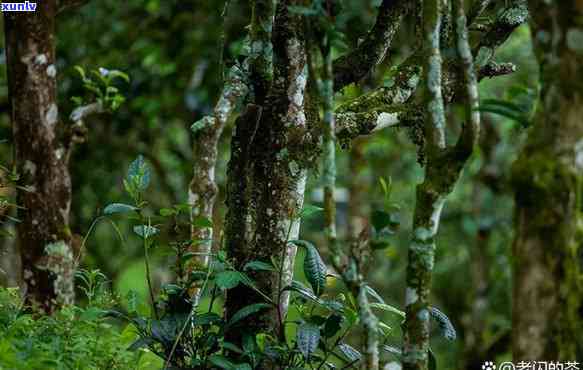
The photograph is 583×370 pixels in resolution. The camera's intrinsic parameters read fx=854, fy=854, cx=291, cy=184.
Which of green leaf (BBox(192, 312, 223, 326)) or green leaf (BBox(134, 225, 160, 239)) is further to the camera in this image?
green leaf (BBox(134, 225, 160, 239))

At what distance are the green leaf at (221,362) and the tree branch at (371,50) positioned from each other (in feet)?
3.70

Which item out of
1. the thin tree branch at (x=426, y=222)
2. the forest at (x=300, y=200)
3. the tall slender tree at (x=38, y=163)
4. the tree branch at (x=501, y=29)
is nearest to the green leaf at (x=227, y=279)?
the forest at (x=300, y=200)

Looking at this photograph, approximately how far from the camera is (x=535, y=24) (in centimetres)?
207

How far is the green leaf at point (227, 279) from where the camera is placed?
2707mm

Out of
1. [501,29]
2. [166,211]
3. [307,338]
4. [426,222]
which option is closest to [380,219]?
[426,222]

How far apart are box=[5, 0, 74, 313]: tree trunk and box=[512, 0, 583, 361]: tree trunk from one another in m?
2.22

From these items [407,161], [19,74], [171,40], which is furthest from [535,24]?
[407,161]

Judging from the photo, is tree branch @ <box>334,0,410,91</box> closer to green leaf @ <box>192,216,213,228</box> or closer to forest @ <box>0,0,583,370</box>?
forest @ <box>0,0,583,370</box>

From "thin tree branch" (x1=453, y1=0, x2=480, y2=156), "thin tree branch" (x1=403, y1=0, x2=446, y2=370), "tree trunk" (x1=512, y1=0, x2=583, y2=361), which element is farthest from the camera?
"thin tree branch" (x1=403, y1=0, x2=446, y2=370)

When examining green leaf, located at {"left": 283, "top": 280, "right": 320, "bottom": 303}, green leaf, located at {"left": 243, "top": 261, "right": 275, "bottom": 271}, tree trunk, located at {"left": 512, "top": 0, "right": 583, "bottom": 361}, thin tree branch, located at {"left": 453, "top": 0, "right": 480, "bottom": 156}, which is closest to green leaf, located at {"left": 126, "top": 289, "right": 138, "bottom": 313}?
green leaf, located at {"left": 243, "top": 261, "right": 275, "bottom": 271}

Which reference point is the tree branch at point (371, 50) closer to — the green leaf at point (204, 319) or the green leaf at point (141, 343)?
the green leaf at point (204, 319)

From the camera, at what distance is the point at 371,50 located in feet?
10.7

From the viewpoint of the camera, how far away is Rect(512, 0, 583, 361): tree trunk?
76.9 inches

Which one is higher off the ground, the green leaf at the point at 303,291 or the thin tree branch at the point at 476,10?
the thin tree branch at the point at 476,10
